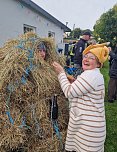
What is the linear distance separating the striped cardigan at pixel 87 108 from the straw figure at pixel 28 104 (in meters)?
0.46

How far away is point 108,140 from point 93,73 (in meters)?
2.36

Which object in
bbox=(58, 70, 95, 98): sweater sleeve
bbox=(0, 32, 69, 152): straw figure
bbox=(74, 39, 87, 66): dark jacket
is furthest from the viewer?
bbox=(74, 39, 87, 66): dark jacket

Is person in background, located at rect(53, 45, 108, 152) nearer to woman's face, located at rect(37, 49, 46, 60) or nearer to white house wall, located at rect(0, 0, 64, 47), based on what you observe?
woman's face, located at rect(37, 49, 46, 60)

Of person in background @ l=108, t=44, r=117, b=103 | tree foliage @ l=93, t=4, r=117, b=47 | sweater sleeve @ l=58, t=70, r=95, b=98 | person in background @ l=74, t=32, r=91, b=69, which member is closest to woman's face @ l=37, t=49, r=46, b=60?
sweater sleeve @ l=58, t=70, r=95, b=98

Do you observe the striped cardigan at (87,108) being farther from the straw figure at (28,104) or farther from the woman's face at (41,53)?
the woman's face at (41,53)

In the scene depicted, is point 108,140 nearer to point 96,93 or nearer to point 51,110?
point 51,110

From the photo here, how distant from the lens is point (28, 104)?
2.64 metres

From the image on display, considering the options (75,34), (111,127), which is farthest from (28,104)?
(75,34)

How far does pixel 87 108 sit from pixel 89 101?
0.24ft

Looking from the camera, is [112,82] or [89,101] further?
[112,82]

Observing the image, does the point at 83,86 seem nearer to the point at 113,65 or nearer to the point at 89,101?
the point at 89,101

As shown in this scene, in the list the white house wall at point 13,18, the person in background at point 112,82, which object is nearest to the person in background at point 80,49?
the white house wall at point 13,18

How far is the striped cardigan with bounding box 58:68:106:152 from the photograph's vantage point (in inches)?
86.6

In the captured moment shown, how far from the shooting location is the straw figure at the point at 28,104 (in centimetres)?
258
